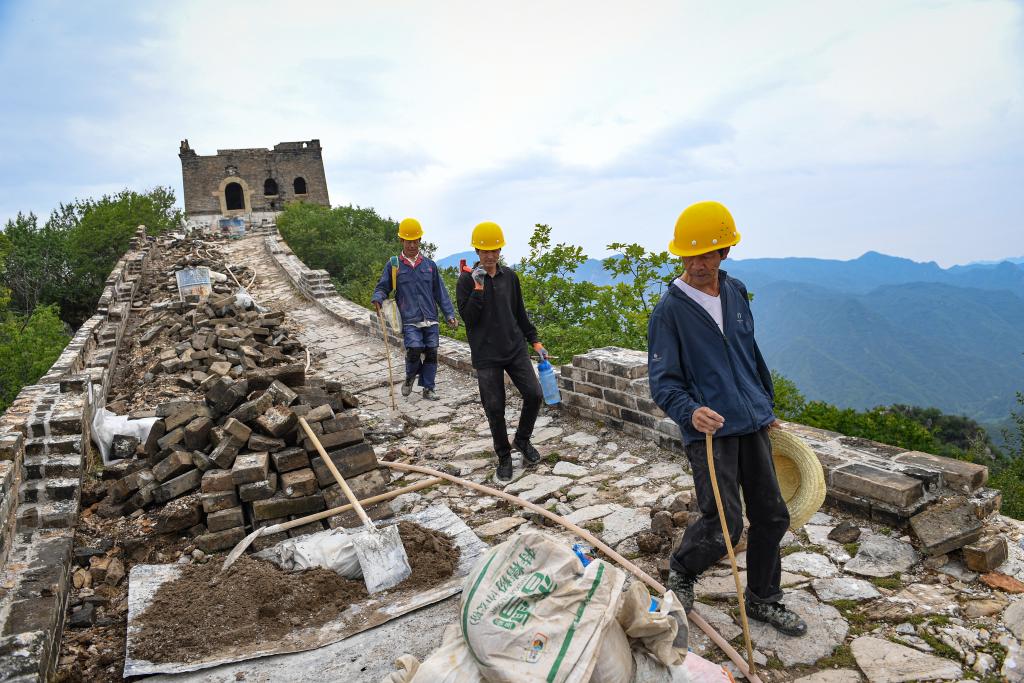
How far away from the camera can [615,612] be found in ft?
7.47

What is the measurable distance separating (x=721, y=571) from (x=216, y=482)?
306 centimetres

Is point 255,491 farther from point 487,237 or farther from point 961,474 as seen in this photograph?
point 961,474

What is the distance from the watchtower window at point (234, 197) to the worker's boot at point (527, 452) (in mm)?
35731

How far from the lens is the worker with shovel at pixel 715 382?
107 inches

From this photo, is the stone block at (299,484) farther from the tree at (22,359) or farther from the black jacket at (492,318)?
the tree at (22,359)

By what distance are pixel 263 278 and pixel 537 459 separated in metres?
15.2

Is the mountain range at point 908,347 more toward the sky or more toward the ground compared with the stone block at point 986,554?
more toward the ground

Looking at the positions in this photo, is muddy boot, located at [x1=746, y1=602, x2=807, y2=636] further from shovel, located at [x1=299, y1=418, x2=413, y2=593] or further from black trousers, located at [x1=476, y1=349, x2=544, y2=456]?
black trousers, located at [x1=476, y1=349, x2=544, y2=456]

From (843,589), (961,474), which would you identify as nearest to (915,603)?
(843,589)

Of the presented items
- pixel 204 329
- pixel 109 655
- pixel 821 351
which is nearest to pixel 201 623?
pixel 109 655

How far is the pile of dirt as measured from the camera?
10.1 ft

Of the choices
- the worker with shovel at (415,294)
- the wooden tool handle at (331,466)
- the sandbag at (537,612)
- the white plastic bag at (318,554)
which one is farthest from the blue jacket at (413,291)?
the sandbag at (537,612)

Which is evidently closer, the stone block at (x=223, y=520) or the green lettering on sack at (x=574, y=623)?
the green lettering on sack at (x=574, y=623)

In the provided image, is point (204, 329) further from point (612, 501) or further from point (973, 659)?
point (973, 659)
